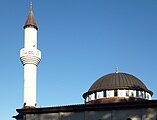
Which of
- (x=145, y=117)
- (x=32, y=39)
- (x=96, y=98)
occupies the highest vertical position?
(x=32, y=39)

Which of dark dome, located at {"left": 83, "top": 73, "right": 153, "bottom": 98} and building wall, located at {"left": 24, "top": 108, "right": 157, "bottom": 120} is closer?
building wall, located at {"left": 24, "top": 108, "right": 157, "bottom": 120}

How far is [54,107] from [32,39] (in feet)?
37.0

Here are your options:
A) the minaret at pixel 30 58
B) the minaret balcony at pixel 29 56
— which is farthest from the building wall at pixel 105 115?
the minaret balcony at pixel 29 56

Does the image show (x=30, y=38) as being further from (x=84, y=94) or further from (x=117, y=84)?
(x=117, y=84)

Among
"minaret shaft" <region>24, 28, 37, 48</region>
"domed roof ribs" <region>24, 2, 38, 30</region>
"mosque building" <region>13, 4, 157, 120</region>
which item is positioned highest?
"domed roof ribs" <region>24, 2, 38, 30</region>

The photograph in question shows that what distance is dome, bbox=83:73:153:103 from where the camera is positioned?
33.2 metres

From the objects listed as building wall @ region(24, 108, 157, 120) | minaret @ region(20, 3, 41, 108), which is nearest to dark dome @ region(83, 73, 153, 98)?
minaret @ region(20, 3, 41, 108)

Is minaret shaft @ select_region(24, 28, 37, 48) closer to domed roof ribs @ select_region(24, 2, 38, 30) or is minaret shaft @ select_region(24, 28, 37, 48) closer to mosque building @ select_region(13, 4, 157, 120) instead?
mosque building @ select_region(13, 4, 157, 120)

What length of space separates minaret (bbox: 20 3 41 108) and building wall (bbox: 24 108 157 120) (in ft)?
20.1

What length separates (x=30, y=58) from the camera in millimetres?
33250

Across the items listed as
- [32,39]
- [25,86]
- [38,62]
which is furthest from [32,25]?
[25,86]

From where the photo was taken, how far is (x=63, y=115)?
964 inches

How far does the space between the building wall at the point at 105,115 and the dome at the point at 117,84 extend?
944cm

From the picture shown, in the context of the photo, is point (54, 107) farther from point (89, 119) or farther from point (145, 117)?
point (145, 117)
